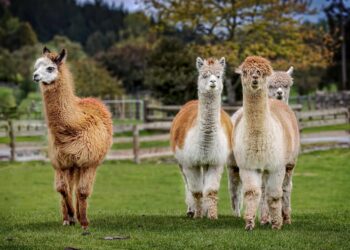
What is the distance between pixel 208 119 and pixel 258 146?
149 cm

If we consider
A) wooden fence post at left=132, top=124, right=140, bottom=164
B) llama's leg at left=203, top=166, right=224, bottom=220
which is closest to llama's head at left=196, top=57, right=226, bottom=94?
llama's leg at left=203, top=166, right=224, bottom=220


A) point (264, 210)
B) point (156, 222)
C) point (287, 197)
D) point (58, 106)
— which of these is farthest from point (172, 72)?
point (58, 106)

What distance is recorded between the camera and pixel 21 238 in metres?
8.70

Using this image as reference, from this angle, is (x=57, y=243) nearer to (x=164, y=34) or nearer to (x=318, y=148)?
(x=318, y=148)

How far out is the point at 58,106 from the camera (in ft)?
32.0

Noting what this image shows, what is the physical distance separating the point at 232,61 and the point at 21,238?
21943 millimetres

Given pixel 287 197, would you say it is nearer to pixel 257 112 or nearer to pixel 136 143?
pixel 257 112

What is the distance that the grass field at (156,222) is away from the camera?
8.34 metres

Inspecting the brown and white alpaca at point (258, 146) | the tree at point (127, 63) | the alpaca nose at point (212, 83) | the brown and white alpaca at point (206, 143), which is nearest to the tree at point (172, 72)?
the brown and white alpaca at point (206, 143)

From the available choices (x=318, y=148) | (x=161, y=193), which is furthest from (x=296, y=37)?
(x=161, y=193)

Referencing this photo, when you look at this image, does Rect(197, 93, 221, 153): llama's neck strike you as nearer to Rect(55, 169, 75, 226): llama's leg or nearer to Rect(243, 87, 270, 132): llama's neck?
Rect(243, 87, 270, 132): llama's neck

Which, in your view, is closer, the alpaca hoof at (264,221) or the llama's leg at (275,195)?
the llama's leg at (275,195)

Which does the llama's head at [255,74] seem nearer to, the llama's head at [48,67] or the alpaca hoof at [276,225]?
the alpaca hoof at [276,225]

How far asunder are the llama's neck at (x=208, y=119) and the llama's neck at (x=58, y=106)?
1667mm
